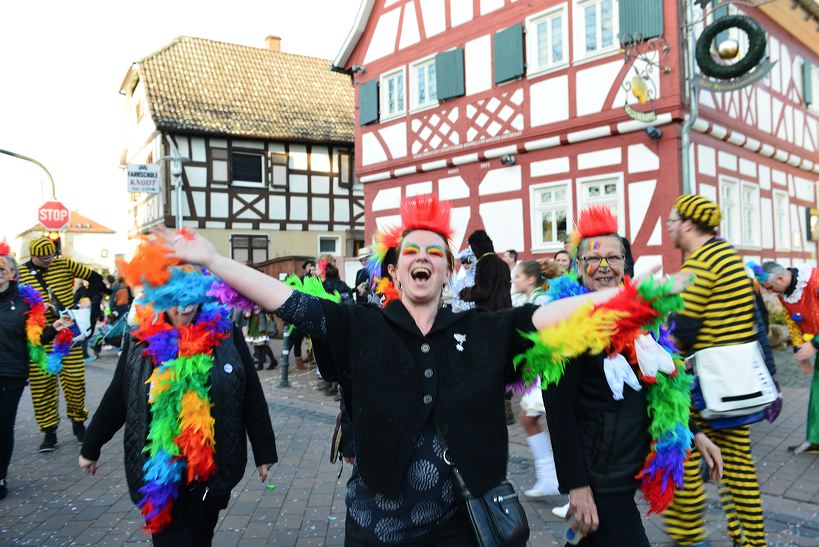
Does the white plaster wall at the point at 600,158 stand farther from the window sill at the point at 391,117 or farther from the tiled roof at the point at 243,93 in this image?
the tiled roof at the point at 243,93

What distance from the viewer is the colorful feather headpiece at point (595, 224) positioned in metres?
3.09

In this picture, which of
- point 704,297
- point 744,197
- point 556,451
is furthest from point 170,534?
point 744,197

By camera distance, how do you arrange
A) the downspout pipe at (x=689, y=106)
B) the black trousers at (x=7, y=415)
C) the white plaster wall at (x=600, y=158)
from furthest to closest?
1. the white plaster wall at (x=600, y=158)
2. the downspout pipe at (x=689, y=106)
3. the black trousers at (x=7, y=415)

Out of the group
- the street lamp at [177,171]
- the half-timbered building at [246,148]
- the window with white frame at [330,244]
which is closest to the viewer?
the street lamp at [177,171]

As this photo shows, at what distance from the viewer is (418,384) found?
226 centimetres

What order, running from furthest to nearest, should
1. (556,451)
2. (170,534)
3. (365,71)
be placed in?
(365,71), (170,534), (556,451)

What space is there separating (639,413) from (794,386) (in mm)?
7907

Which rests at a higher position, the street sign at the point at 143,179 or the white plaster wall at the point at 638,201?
the street sign at the point at 143,179

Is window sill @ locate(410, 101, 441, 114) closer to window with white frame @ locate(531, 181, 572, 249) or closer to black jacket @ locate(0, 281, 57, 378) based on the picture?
window with white frame @ locate(531, 181, 572, 249)

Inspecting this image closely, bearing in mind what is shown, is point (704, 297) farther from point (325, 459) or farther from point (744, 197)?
point (744, 197)

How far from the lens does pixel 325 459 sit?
20.3ft

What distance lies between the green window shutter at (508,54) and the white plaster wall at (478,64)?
375 millimetres

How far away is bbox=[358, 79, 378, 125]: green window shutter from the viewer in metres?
17.1

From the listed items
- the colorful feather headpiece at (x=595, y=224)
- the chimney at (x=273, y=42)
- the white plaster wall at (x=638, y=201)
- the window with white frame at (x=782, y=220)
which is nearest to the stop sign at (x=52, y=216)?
the white plaster wall at (x=638, y=201)
